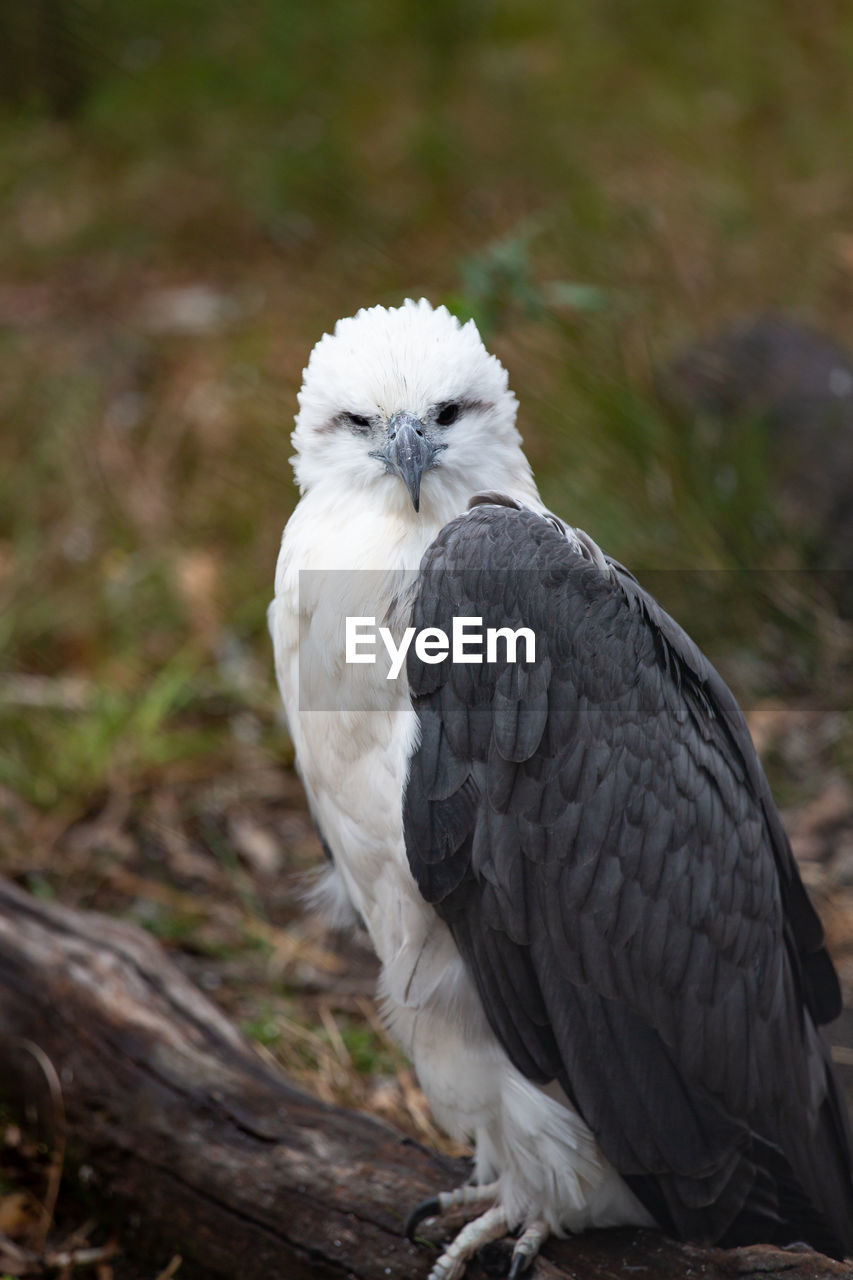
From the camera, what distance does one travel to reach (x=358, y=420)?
300 cm

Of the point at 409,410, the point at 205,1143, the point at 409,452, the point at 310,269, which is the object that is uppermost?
the point at 310,269

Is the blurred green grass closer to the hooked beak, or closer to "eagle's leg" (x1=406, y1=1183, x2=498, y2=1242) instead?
the hooked beak

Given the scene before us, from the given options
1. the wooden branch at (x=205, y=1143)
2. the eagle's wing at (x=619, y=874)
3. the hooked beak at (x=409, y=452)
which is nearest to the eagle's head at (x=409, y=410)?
the hooked beak at (x=409, y=452)

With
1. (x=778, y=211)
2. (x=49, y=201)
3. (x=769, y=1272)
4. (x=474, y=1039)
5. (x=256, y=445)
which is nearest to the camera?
(x=769, y=1272)

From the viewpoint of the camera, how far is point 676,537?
5.06 meters

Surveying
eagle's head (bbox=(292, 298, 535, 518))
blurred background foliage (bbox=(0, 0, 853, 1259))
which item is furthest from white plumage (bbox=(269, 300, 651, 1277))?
blurred background foliage (bbox=(0, 0, 853, 1259))

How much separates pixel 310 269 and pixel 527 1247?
7.27 meters

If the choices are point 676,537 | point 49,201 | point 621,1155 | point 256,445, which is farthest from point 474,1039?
point 49,201

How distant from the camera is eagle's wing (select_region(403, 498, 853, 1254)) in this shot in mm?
2779

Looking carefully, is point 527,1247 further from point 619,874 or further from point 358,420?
point 358,420

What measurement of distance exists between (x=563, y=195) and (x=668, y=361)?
265 cm

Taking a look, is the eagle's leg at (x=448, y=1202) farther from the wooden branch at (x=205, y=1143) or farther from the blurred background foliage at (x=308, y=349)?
the blurred background foliage at (x=308, y=349)

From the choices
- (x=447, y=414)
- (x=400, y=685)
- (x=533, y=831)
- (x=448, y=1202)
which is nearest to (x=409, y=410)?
(x=447, y=414)

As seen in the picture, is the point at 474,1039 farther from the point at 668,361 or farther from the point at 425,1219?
the point at 668,361
